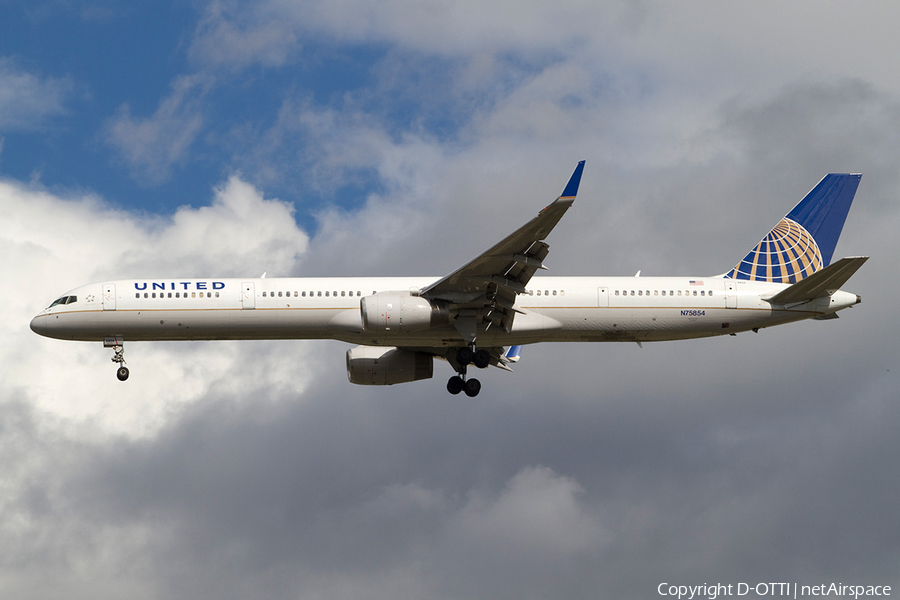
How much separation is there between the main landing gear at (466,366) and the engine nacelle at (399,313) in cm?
318

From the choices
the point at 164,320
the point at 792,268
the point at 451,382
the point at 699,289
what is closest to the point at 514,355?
the point at 451,382

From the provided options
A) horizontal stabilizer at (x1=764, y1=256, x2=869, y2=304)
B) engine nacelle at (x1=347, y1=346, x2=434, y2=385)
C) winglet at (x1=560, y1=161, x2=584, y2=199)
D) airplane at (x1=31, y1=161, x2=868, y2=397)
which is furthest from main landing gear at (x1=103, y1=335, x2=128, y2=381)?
horizontal stabilizer at (x1=764, y1=256, x2=869, y2=304)

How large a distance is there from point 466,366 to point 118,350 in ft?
45.9

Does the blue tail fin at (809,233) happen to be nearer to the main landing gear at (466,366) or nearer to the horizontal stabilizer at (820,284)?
the horizontal stabilizer at (820,284)

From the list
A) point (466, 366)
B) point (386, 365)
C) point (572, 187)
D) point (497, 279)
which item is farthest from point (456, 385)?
point (572, 187)

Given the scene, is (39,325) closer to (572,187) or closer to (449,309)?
(449,309)

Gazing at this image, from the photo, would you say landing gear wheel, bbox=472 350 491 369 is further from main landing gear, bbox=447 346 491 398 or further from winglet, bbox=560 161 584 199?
winglet, bbox=560 161 584 199

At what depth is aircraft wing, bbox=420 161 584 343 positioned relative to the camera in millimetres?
34750

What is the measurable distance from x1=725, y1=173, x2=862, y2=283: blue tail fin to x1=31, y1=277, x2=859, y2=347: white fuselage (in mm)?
3364

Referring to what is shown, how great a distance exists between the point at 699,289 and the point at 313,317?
15.3 metres

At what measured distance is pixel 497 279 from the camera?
37.4 m

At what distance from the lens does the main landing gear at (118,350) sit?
40.0 metres

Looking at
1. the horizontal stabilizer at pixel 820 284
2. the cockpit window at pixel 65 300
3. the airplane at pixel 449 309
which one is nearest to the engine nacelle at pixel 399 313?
the airplane at pixel 449 309

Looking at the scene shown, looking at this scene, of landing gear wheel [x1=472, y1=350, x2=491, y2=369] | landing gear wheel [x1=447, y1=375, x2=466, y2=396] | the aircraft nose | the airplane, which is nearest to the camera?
the airplane
